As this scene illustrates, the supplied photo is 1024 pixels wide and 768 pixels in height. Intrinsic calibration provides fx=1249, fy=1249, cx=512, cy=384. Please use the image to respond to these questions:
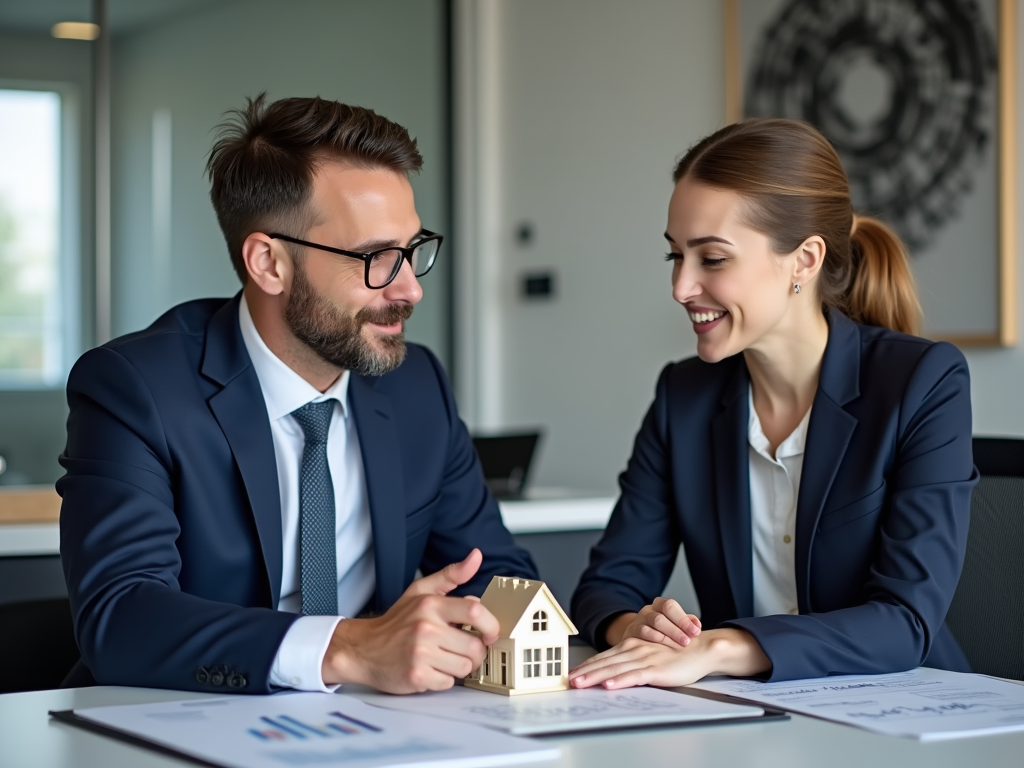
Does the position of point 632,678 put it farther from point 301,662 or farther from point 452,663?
point 301,662

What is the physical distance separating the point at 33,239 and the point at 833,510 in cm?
381

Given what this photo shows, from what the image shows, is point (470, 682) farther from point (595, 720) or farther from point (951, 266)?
point (951, 266)

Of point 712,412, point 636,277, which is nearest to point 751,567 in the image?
point 712,412

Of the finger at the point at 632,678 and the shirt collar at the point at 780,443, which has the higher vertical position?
the shirt collar at the point at 780,443

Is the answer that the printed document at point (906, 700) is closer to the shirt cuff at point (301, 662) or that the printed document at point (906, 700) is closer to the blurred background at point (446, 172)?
the shirt cuff at point (301, 662)

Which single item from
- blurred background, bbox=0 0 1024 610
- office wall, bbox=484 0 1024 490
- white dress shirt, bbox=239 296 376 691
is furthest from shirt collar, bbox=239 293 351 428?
office wall, bbox=484 0 1024 490

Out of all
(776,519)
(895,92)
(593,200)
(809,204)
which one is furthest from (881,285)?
(593,200)

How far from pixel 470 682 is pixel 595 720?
0.24 meters

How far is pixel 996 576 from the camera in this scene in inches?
70.1

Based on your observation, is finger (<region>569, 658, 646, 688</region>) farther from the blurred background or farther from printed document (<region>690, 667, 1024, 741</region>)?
the blurred background

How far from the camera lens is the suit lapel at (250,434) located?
171cm

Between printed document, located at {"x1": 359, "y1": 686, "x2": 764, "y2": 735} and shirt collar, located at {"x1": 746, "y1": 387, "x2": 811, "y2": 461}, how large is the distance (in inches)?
24.6

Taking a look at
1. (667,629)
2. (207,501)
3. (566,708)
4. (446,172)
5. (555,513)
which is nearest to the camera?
(566,708)

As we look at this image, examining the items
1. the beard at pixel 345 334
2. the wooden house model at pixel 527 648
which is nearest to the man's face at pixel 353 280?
the beard at pixel 345 334
